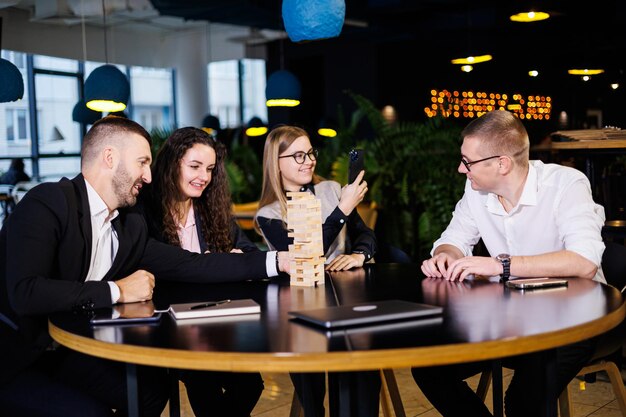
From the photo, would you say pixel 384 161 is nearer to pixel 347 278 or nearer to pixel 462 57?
pixel 462 57

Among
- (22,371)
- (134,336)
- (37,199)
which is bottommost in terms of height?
(22,371)

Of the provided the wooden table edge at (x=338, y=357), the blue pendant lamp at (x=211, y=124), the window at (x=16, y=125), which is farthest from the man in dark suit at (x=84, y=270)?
the window at (x=16, y=125)

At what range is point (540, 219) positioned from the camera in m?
2.88

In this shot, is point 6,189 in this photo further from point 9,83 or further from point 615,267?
point 615,267

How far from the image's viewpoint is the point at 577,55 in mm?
8625

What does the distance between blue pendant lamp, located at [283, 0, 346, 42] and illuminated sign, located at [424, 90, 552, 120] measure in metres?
5.11

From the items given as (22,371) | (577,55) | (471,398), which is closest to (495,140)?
(471,398)

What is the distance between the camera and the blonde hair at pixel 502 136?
9.34 ft

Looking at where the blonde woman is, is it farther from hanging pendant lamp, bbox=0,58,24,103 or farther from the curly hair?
hanging pendant lamp, bbox=0,58,24,103

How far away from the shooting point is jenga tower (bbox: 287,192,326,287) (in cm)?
254

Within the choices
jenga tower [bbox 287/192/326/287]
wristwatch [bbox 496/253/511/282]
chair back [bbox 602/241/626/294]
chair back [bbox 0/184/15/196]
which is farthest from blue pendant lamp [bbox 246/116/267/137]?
wristwatch [bbox 496/253/511/282]

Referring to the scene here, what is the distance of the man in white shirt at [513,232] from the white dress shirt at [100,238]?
112 cm

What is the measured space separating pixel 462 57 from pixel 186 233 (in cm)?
714

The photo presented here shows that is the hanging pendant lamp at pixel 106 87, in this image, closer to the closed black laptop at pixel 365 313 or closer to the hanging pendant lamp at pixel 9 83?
the hanging pendant lamp at pixel 9 83
